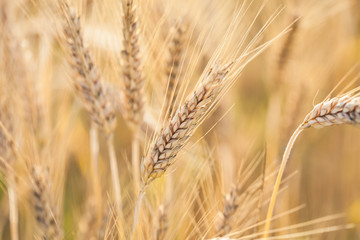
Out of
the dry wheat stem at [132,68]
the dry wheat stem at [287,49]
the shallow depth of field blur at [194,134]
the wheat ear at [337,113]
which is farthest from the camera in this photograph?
the dry wheat stem at [287,49]

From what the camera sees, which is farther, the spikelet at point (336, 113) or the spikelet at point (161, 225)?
the spikelet at point (161, 225)

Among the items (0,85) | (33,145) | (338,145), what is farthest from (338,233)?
(0,85)

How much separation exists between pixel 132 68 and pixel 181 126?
28cm

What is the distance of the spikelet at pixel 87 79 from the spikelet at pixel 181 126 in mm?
314

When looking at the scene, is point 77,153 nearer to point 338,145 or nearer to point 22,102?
point 22,102

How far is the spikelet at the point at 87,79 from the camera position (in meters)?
1.01

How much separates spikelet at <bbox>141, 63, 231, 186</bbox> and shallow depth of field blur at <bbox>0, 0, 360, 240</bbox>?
77 mm

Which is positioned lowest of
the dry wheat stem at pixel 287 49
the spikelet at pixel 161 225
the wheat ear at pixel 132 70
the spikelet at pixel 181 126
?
the spikelet at pixel 161 225

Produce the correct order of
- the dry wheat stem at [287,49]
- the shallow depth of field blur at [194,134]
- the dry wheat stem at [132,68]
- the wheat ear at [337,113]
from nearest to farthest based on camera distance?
the wheat ear at [337,113]
the dry wheat stem at [132,68]
the shallow depth of field blur at [194,134]
the dry wheat stem at [287,49]

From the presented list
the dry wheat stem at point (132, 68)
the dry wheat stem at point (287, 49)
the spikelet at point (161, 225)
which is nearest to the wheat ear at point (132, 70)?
the dry wheat stem at point (132, 68)

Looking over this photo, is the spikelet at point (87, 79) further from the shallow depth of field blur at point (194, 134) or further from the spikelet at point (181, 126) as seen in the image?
the spikelet at point (181, 126)

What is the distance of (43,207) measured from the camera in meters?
1.04

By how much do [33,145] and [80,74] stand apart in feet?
0.79

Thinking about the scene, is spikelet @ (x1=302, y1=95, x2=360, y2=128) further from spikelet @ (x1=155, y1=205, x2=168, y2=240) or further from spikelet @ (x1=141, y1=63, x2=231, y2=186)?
spikelet @ (x1=155, y1=205, x2=168, y2=240)
